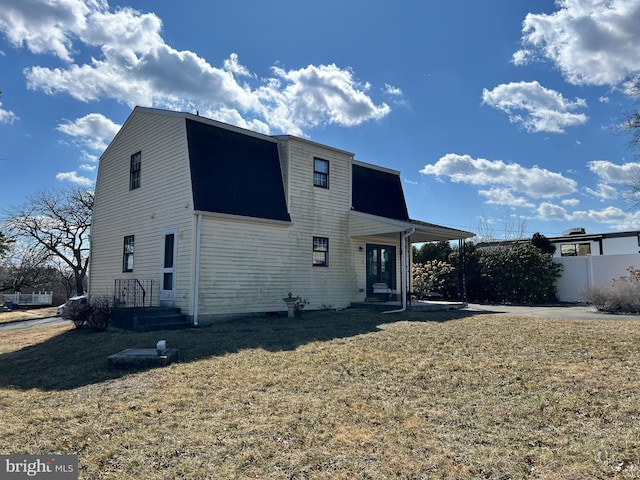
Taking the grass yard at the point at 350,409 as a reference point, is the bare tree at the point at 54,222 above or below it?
above

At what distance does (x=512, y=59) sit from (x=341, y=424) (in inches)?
532

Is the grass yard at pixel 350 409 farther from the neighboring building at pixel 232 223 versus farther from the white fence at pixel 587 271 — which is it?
the white fence at pixel 587 271

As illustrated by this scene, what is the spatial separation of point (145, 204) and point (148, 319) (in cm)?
472

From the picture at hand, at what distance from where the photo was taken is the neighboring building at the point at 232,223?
12258mm

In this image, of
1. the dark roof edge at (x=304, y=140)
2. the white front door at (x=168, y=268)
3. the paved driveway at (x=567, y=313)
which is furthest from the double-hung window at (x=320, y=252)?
the paved driveway at (x=567, y=313)

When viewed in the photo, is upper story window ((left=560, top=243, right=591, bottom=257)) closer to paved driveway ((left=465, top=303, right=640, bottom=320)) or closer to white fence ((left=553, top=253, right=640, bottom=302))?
white fence ((left=553, top=253, right=640, bottom=302))

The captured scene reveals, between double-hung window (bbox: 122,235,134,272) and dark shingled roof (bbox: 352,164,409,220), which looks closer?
double-hung window (bbox: 122,235,134,272)

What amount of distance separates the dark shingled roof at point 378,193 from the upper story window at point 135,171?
7.95m

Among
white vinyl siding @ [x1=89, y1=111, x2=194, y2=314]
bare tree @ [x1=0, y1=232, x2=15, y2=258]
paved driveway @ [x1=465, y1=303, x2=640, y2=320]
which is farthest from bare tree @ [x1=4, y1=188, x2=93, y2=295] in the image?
paved driveway @ [x1=465, y1=303, x2=640, y2=320]

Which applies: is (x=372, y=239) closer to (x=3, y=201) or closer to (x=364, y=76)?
(x=364, y=76)

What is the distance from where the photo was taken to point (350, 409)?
15.3 ft

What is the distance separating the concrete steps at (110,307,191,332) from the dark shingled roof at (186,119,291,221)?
3050mm

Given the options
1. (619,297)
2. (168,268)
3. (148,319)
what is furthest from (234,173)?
(619,297)

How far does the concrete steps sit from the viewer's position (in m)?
11.0
